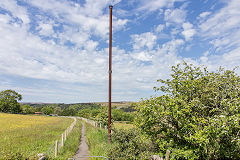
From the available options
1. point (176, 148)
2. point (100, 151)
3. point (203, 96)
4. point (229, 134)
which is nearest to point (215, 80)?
point (203, 96)

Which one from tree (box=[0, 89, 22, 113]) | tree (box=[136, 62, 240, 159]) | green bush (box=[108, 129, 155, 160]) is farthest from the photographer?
tree (box=[0, 89, 22, 113])

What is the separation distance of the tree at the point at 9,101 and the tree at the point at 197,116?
9172cm

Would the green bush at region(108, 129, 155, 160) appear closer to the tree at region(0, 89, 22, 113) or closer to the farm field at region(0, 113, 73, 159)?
the farm field at region(0, 113, 73, 159)

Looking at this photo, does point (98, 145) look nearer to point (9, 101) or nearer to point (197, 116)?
point (197, 116)

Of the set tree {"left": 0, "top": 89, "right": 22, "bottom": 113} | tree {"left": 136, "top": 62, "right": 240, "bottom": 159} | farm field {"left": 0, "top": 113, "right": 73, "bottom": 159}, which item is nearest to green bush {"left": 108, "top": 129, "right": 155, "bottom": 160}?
tree {"left": 136, "top": 62, "right": 240, "bottom": 159}

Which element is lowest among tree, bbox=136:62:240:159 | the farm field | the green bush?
the farm field

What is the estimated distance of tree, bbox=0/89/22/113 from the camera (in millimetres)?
80650

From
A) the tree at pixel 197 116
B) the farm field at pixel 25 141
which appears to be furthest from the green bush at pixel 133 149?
the farm field at pixel 25 141

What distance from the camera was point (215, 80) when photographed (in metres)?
8.82

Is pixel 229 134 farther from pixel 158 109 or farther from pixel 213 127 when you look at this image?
pixel 158 109

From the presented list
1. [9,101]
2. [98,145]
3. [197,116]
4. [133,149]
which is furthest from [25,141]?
[9,101]

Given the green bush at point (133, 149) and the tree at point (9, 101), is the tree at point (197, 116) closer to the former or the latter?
the green bush at point (133, 149)

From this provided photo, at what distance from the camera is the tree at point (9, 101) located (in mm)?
80650

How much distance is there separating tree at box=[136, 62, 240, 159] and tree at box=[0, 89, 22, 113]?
301 feet
